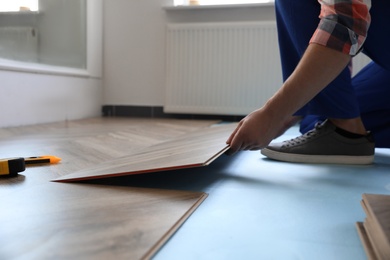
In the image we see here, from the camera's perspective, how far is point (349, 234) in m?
0.58

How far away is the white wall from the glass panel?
31 centimetres

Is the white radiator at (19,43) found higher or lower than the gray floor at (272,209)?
higher

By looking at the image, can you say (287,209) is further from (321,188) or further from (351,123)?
(351,123)

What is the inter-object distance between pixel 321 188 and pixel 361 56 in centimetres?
201

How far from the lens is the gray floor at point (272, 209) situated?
1.69 feet

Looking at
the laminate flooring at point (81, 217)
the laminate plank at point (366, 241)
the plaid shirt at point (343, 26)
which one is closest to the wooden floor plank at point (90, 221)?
the laminate flooring at point (81, 217)

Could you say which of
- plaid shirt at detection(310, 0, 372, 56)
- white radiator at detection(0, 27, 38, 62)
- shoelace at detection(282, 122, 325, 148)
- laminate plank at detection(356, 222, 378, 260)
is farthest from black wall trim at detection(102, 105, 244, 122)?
laminate plank at detection(356, 222, 378, 260)

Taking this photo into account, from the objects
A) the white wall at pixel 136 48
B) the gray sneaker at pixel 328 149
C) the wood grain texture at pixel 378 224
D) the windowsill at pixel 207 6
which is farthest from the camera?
the white wall at pixel 136 48

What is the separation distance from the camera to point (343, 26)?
2.43 ft

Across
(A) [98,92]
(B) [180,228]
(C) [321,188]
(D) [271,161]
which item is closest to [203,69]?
(A) [98,92]

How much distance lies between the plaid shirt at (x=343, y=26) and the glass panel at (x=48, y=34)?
1.76 metres

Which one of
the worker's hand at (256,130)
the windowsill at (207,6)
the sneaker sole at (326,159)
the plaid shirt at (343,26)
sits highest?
the windowsill at (207,6)

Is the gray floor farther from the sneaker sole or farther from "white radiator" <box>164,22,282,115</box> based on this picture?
"white radiator" <box>164,22,282,115</box>

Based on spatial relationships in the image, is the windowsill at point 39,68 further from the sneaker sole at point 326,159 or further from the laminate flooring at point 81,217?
the sneaker sole at point 326,159
